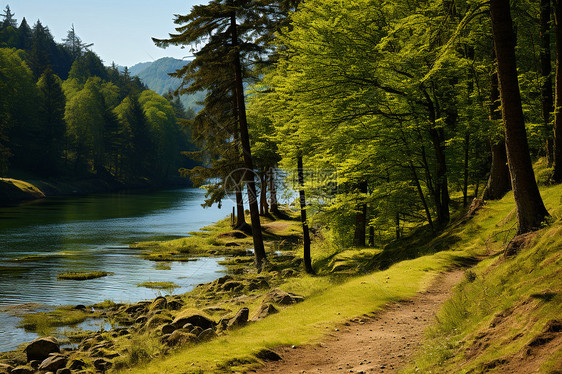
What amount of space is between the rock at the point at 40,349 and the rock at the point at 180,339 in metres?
3.75

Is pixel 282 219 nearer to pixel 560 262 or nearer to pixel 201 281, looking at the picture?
pixel 201 281

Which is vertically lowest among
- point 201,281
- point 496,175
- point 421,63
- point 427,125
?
point 201,281

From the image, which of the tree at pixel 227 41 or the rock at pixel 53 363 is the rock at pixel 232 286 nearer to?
the tree at pixel 227 41

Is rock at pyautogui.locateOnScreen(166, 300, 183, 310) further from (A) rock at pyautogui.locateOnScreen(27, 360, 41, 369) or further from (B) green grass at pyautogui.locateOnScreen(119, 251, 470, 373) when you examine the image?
(B) green grass at pyautogui.locateOnScreen(119, 251, 470, 373)

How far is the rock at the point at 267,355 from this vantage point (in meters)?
8.11

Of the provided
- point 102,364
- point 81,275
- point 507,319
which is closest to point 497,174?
point 507,319

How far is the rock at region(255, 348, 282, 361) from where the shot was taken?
8.11 m

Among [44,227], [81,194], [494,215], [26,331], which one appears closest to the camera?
[26,331]

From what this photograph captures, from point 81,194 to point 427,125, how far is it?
2995 inches

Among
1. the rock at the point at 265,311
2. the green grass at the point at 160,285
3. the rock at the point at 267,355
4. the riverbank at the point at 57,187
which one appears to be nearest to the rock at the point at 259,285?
the green grass at the point at 160,285

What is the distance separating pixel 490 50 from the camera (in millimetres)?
18500

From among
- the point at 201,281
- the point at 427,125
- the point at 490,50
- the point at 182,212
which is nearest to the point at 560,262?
the point at 427,125

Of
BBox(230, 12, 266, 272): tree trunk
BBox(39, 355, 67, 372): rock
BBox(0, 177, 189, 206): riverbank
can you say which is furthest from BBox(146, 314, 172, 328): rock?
BBox(0, 177, 189, 206): riverbank

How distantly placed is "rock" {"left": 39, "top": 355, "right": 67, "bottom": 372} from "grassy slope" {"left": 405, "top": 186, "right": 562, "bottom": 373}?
872 centimetres
